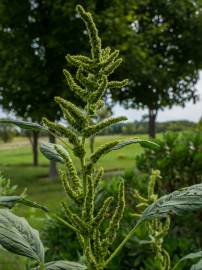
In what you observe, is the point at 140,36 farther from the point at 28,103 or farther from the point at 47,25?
the point at 28,103

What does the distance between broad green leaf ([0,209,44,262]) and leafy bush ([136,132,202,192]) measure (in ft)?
16.2

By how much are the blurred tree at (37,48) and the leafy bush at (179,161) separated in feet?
54.6

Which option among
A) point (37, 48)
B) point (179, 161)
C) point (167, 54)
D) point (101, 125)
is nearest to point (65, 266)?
point (101, 125)

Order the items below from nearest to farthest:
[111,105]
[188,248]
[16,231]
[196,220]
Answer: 1. [16,231]
2. [188,248]
3. [196,220]
4. [111,105]

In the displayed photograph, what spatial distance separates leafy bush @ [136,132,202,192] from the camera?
6.54 meters

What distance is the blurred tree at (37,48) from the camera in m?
23.5

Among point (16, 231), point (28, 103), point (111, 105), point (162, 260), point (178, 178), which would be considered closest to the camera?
point (16, 231)

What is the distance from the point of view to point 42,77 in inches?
935

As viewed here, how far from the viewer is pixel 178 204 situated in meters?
1.52

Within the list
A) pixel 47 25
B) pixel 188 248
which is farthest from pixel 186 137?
pixel 47 25

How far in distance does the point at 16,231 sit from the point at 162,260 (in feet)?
2.99

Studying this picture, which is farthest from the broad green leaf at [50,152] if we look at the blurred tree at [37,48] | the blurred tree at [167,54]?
the blurred tree at [167,54]

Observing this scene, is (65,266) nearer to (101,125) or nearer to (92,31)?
(101,125)

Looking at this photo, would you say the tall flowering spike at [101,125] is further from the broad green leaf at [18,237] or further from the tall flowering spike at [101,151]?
the broad green leaf at [18,237]
